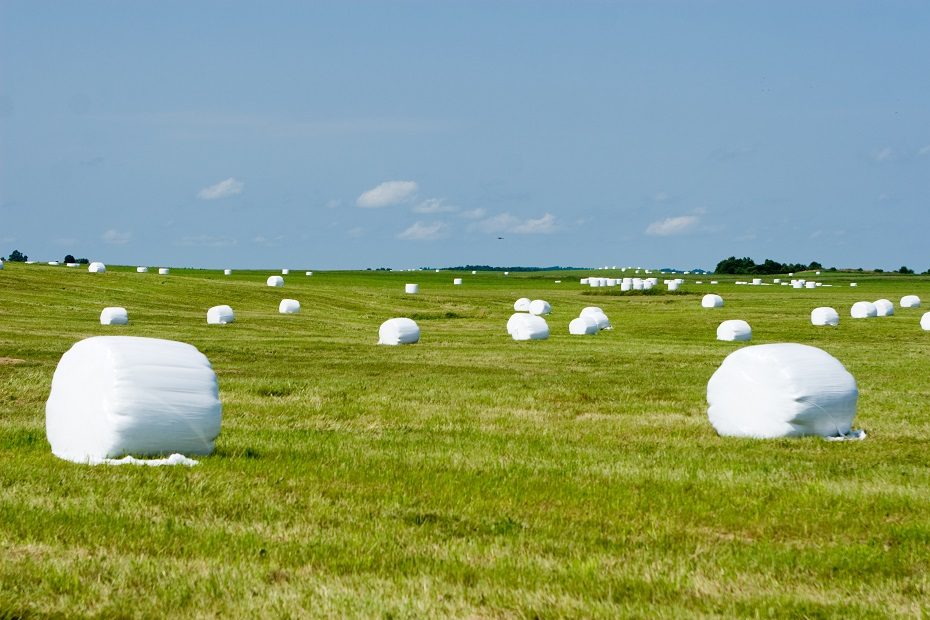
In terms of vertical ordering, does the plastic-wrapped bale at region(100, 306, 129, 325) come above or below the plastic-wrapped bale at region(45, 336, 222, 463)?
above

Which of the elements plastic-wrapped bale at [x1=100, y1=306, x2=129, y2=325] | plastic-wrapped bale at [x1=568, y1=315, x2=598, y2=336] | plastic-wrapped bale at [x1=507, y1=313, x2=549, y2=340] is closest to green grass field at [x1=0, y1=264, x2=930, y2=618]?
plastic-wrapped bale at [x1=507, y1=313, x2=549, y2=340]

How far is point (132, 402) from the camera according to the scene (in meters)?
13.5

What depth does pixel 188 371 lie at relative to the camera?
1402 cm

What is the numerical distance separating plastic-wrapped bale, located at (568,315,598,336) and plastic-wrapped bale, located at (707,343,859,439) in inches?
1230

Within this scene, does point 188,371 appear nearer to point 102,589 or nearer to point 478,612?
point 102,589

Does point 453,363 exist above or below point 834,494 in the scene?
above

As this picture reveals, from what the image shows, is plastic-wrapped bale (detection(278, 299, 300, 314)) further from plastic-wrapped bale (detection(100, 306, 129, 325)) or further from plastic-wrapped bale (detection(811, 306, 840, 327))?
plastic-wrapped bale (detection(811, 306, 840, 327))

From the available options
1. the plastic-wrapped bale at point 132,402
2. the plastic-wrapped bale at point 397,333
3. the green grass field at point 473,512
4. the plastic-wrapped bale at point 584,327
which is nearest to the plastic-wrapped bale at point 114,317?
the plastic-wrapped bale at point 397,333

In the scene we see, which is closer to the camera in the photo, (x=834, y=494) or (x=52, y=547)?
(x=52, y=547)

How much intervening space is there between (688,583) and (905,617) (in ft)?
5.25

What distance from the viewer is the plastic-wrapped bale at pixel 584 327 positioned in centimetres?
4941

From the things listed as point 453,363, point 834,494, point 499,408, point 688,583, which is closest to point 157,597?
point 688,583

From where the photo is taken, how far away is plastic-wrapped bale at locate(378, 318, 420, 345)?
135ft

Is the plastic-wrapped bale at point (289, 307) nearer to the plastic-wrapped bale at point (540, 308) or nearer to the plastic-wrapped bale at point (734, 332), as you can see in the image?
the plastic-wrapped bale at point (540, 308)
